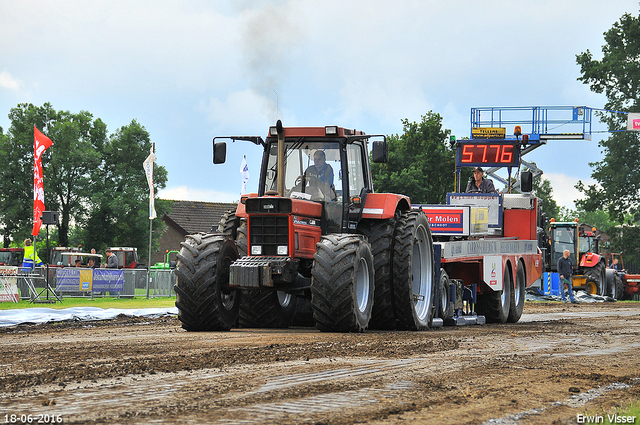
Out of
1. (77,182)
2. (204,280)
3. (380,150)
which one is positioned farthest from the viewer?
(77,182)

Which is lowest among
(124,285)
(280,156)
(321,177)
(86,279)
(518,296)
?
(124,285)

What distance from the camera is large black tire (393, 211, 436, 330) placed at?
38.6 ft

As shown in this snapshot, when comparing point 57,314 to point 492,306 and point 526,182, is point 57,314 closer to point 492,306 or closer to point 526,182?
point 492,306

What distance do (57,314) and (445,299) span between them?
702 centimetres

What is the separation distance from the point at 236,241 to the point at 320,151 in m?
1.76

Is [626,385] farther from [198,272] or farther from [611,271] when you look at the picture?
[611,271]

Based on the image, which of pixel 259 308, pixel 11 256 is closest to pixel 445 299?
pixel 259 308

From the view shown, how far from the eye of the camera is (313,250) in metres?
11.4

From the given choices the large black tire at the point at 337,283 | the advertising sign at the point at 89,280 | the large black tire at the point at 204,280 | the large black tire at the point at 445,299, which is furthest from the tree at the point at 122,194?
the large black tire at the point at 337,283

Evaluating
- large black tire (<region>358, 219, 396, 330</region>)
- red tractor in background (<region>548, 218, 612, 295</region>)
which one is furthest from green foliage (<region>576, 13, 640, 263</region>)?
large black tire (<region>358, 219, 396, 330</region>)

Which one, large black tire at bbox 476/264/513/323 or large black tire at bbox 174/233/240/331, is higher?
large black tire at bbox 174/233/240/331

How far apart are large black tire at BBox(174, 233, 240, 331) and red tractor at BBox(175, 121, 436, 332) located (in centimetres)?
1

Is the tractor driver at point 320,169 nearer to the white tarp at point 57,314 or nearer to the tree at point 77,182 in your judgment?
the white tarp at point 57,314

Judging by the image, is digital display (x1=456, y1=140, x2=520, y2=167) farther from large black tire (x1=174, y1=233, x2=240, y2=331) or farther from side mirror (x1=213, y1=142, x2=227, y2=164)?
large black tire (x1=174, y1=233, x2=240, y2=331)
